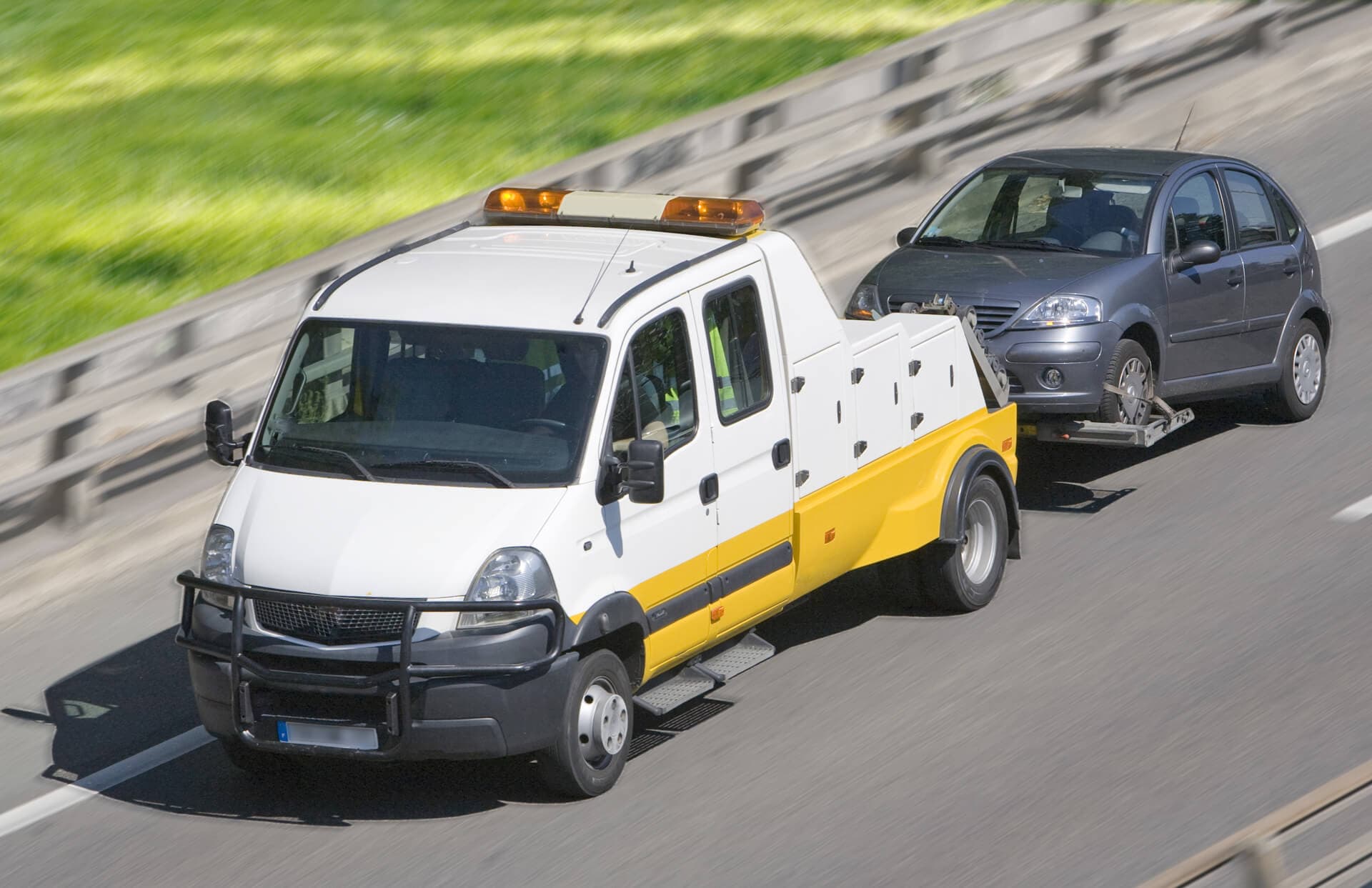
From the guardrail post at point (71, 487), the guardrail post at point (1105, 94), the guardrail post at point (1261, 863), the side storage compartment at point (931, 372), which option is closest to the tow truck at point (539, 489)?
the side storage compartment at point (931, 372)

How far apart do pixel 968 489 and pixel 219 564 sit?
392cm

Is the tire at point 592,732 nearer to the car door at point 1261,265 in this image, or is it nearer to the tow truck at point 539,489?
the tow truck at point 539,489

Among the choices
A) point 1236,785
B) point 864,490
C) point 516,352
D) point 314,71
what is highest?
point 314,71

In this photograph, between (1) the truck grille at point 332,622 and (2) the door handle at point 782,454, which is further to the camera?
(2) the door handle at point 782,454

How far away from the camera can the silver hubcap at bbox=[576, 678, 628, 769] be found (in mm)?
8258

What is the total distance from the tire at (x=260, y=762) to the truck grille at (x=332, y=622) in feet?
A: 2.23

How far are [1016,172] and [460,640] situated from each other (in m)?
6.42

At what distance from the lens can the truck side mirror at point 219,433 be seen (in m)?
8.88

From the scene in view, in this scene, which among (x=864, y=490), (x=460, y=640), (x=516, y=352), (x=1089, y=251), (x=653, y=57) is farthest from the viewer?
(x=653, y=57)

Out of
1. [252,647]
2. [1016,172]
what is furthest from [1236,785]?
[1016,172]

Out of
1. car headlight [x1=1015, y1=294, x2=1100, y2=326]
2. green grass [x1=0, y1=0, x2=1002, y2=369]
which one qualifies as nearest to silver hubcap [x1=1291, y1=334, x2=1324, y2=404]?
car headlight [x1=1015, y1=294, x2=1100, y2=326]

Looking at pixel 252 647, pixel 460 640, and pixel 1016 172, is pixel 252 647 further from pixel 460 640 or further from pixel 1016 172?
pixel 1016 172

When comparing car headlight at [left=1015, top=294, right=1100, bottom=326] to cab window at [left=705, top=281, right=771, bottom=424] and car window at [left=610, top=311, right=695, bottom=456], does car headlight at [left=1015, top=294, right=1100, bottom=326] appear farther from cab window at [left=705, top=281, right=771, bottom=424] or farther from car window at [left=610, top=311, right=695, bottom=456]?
Answer: car window at [left=610, top=311, right=695, bottom=456]

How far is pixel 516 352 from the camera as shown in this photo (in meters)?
8.48
